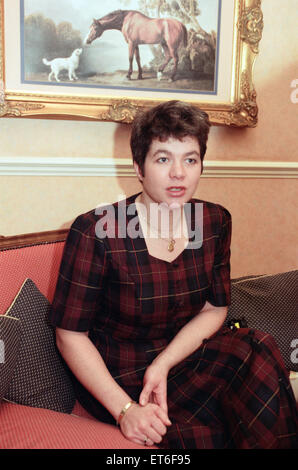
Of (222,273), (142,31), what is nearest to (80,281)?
(222,273)

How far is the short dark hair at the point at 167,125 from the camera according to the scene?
139cm

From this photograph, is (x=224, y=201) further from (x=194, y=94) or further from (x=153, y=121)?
(x=153, y=121)

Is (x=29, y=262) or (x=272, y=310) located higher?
(x=29, y=262)

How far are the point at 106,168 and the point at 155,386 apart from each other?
1.22 metres

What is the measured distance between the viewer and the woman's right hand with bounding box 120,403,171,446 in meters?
1.19

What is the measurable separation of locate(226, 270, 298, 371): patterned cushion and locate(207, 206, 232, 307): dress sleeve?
0.66 feet

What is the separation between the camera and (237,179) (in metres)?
2.51

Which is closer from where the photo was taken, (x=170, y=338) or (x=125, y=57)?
(x=170, y=338)

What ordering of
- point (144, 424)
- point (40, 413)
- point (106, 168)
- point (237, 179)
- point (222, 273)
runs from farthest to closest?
point (237, 179) < point (106, 168) < point (222, 273) < point (40, 413) < point (144, 424)

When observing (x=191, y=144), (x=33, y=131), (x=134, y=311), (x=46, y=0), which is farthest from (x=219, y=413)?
(x=46, y=0)

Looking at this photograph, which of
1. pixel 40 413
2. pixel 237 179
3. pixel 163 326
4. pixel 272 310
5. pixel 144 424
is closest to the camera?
pixel 144 424

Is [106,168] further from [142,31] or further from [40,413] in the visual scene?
[40,413]

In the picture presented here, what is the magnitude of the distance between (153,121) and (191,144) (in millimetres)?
140

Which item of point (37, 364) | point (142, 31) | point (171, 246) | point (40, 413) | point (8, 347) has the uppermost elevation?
point (142, 31)
